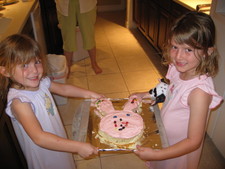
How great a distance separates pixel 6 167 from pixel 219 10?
1507mm

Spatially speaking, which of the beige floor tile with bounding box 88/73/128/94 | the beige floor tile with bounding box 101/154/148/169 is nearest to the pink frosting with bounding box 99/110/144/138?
the beige floor tile with bounding box 101/154/148/169

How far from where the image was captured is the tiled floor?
1.52 metres

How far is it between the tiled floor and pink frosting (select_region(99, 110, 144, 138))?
59cm

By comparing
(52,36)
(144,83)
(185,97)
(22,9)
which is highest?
(22,9)

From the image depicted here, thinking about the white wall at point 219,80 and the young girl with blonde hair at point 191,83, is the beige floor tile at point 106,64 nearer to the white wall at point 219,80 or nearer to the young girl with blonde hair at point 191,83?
the white wall at point 219,80

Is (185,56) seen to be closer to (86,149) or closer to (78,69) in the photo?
(86,149)

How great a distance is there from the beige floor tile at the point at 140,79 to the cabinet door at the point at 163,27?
0.40 meters

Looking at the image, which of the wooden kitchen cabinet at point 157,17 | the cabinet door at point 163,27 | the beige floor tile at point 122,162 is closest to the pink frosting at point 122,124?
the beige floor tile at point 122,162

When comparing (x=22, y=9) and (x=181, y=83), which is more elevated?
(x=22, y=9)

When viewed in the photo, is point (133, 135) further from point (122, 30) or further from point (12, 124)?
point (122, 30)

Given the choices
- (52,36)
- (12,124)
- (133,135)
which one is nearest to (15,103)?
(12,124)

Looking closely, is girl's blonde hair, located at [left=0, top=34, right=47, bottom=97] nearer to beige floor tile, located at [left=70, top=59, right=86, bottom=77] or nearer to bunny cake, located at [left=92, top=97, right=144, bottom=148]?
bunny cake, located at [left=92, top=97, right=144, bottom=148]

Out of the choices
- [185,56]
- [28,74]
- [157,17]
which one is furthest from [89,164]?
[157,17]

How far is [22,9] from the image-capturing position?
181cm
